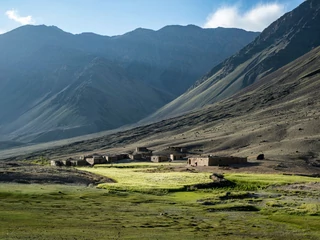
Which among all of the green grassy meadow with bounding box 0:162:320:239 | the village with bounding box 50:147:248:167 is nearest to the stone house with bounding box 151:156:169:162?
the village with bounding box 50:147:248:167

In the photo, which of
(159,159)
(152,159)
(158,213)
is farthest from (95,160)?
(158,213)

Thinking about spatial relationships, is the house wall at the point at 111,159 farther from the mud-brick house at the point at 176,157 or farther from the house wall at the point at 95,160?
the mud-brick house at the point at 176,157

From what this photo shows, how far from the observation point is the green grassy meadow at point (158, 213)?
32.8 m

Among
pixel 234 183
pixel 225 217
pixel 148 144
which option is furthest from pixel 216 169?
pixel 148 144

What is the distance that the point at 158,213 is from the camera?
43.6m

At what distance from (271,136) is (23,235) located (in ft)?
424

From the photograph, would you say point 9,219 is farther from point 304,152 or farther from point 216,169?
point 304,152

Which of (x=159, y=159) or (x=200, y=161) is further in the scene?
(x=159, y=159)

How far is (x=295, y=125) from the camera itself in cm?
15412

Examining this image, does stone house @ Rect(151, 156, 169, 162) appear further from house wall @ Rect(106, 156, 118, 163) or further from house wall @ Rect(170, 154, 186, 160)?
house wall @ Rect(106, 156, 118, 163)

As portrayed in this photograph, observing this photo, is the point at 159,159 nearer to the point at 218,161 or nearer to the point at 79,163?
the point at 79,163

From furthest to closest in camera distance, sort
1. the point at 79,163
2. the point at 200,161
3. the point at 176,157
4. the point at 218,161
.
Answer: the point at 176,157 → the point at 79,163 → the point at 200,161 → the point at 218,161

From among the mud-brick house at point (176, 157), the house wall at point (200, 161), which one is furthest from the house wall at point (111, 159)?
the house wall at point (200, 161)

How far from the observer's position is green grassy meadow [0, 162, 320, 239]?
32.8 metres
